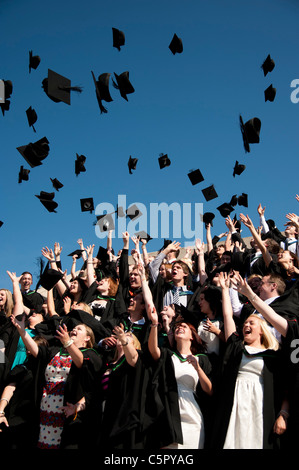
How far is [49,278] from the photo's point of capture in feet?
21.4

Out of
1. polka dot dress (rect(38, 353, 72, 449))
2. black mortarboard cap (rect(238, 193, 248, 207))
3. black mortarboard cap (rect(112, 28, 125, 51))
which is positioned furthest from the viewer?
black mortarboard cap (rect(238, 193, 248, 207))

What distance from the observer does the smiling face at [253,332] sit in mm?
3707

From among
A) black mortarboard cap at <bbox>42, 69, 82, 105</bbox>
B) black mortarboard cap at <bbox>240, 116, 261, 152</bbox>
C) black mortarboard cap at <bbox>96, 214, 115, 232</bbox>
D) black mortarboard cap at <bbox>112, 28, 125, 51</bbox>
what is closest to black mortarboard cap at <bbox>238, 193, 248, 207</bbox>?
black mortarboard cap at <bbox>240, 116, 261, 152</bbox>

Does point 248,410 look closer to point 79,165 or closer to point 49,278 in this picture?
point 49,278

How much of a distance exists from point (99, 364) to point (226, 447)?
1.49m

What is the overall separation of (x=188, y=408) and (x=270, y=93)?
18.4ft

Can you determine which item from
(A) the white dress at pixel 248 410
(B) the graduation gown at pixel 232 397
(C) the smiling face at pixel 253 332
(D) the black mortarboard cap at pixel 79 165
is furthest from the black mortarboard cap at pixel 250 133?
(A) the white dress at pixel 248 410

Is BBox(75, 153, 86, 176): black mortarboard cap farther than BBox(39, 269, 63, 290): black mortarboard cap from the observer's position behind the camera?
Yes

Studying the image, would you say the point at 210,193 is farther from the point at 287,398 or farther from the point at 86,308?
the point at 287,398

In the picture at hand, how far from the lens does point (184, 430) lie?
3604mm

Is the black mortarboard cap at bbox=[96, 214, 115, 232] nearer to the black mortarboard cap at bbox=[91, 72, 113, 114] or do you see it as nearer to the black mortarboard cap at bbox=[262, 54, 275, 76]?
the black mortarboard cap at bbox=[91, 72, 113, 114]

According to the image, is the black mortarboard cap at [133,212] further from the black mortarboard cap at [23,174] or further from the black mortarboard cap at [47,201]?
the black mortarboard cap at [23,174]

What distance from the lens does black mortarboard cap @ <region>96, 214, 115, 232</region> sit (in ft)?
28.7

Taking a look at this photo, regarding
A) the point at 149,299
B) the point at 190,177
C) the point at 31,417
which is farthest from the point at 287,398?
the point at 190,177
